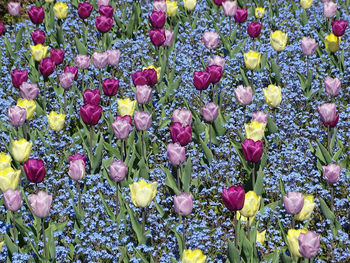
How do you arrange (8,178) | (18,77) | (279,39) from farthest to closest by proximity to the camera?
(279,39), (18,77), (8,178)

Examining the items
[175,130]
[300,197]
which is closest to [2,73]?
[175,130]

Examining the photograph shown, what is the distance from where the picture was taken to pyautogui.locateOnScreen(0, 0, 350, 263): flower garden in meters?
3.69

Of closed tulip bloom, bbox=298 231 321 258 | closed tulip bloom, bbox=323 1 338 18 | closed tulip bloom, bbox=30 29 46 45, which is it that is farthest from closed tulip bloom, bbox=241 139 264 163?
closed tulip bloom, bbox=323 1 338 18

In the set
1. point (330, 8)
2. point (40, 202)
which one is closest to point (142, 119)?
point (40, 202)

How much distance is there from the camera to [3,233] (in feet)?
12.4

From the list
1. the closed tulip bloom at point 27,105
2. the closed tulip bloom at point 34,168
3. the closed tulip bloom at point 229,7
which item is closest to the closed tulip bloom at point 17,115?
the closed tulip bloom at point 27,105

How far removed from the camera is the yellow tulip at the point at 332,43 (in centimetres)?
598

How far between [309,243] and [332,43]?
11.3 ft

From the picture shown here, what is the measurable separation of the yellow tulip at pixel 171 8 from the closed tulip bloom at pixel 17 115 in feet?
8.79

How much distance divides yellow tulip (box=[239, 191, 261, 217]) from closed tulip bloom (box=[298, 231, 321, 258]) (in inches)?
17.0

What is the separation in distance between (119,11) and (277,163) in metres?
3.72

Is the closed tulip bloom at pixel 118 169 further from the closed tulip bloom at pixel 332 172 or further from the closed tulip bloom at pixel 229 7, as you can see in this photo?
the closed tulip bloom at pixel 229 7

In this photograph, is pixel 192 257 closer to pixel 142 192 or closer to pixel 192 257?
pixel 192 257

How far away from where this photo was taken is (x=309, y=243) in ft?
9.89
